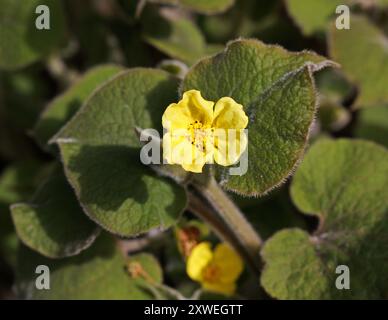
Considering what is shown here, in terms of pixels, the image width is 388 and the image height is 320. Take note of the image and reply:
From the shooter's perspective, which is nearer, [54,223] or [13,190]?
[54,223]

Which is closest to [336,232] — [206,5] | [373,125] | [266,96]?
[266,96]

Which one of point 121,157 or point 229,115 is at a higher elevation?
point 229,115

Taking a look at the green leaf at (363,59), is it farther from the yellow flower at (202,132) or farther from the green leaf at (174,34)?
the yellow flower at (202,132)

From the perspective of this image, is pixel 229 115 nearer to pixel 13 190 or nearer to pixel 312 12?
pixel 312 12

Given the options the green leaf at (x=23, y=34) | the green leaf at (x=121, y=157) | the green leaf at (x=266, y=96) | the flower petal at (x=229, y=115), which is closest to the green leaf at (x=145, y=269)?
the green leaf at (x=121, y=157)

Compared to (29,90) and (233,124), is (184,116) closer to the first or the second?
(233,124)

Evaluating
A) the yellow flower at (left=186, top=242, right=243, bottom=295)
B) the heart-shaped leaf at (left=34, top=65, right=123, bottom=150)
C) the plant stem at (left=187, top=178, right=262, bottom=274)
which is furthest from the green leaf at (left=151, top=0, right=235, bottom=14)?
the yellow flower at (left=186, top=242, right=243, bottom=295)

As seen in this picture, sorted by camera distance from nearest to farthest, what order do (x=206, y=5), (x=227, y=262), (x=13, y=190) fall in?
1. (x=227, y=262)
2. (x=206, y=5)
3. (x=13, y=190)
